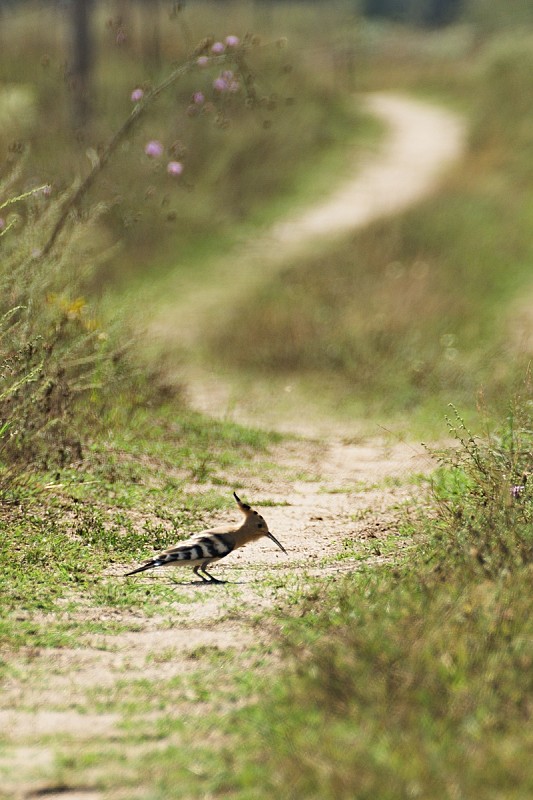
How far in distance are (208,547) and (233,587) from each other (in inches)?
9.8

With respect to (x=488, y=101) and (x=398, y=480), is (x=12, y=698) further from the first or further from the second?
(x=488, y=101)

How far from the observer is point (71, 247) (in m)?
8.79

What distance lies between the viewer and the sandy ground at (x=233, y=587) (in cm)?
439

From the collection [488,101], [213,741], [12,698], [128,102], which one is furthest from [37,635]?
[488,101]

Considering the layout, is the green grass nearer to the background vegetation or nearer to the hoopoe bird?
the background vegetation

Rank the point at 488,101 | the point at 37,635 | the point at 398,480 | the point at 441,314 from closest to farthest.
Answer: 1. the point at 37,635
2. the point at 398,480
3. the point at 441,314
4. the point at 488,101

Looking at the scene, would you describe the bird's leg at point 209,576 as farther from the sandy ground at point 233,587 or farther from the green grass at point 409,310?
the green grass at point 409,310

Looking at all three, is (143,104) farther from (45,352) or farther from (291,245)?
(291,245)

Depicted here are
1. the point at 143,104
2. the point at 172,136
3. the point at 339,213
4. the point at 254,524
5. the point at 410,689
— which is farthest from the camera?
the point at 172,136

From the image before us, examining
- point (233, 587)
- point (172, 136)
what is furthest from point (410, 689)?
point (172, 136)

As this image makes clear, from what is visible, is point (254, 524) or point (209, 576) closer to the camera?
point (209, 576)

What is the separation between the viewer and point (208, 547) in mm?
6004

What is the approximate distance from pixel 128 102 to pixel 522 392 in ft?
57.3

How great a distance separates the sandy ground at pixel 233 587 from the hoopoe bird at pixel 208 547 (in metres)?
0.14
